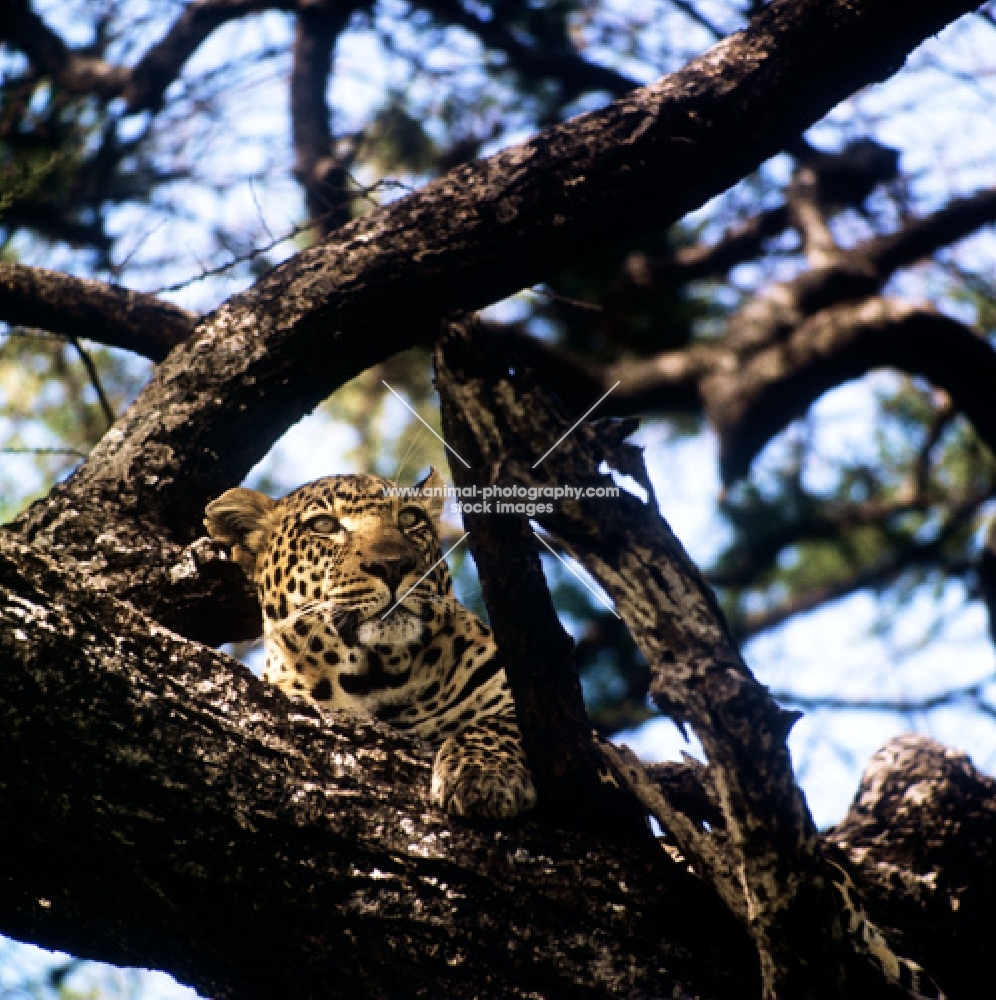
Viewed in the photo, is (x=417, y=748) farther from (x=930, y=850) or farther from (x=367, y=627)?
(x=930, y=850)

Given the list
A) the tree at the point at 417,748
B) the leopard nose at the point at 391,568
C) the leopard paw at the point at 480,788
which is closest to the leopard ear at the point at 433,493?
the leopard nose at the point at 391,568

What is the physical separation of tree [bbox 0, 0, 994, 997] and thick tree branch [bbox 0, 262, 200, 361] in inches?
0.4

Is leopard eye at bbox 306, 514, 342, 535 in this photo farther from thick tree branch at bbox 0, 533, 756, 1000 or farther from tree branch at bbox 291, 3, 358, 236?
tree branch at bbox 291, 3, 358, 236

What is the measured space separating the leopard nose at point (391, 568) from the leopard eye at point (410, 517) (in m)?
0.40

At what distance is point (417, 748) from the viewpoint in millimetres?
3596

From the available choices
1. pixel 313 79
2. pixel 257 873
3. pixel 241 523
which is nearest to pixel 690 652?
pixel 257 873

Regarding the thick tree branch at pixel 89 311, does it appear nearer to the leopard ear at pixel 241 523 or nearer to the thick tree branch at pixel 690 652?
the leopard ear at pixel 241 523

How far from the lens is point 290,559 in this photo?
180 inches

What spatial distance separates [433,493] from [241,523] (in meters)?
0.83

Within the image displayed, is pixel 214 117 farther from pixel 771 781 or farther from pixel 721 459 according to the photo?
pixel 771 781

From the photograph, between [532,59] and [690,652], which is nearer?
[690,652]

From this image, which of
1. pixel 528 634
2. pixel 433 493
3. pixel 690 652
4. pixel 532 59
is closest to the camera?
pixel 690 652

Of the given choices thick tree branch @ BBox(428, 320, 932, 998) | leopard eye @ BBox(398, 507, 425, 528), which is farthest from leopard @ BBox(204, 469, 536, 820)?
thick tree branch @ BBox(428, 320, 932, 998)

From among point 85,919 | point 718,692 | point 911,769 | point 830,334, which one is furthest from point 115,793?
point 830,334
